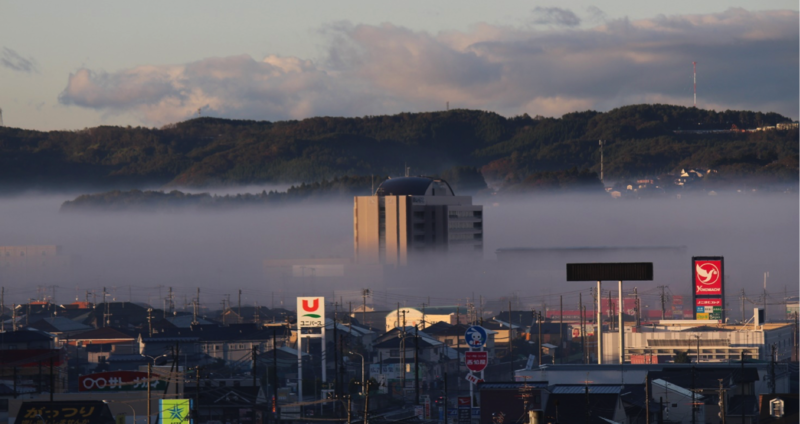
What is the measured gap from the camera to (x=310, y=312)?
11025 cm

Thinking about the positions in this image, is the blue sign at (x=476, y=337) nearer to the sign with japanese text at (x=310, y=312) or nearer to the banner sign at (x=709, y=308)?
the sign with japanese text at (x=310, y=312)

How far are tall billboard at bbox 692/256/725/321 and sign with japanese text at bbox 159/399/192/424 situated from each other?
257 ft

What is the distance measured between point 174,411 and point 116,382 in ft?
60.3

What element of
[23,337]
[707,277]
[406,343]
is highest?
[707,277]

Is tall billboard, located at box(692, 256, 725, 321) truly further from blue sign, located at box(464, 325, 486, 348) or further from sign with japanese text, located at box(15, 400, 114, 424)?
sign with japanese text, located at box(15, 400, 114, 424)

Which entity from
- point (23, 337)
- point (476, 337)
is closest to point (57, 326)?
point (23, 337)

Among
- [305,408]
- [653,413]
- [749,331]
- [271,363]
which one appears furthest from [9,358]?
[749,331]

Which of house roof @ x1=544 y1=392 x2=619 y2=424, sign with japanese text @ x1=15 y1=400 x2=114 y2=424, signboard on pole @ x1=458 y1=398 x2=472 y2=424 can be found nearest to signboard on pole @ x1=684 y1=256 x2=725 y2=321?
signboard on pole @ x1=458 y1=398 x2=472 y2=424

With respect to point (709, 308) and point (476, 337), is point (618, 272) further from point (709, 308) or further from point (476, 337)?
point (709, 308)

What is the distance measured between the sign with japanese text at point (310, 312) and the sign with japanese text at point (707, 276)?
145ft

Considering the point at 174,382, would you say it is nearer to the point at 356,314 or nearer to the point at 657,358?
the point at 657,358

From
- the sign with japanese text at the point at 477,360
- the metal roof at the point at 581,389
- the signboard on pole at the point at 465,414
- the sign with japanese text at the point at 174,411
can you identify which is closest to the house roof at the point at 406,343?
the sign with japanese text at the point at 477,360

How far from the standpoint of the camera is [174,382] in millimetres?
79812

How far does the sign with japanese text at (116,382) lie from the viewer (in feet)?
267
